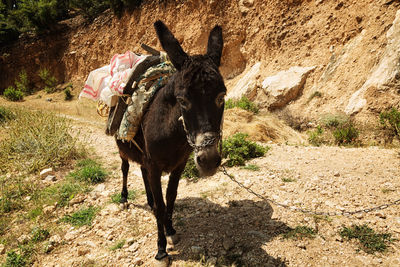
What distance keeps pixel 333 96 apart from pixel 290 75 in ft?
7.59

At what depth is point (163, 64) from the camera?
282cm

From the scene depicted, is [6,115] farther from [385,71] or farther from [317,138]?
[385,71]

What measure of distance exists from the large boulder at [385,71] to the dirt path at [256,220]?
290 cm

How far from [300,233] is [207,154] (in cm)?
181

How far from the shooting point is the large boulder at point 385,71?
6.67 m

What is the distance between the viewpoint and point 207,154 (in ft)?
5.74

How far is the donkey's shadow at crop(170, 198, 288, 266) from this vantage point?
8.11 feet

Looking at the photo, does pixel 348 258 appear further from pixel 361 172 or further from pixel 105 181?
pixel 105 181

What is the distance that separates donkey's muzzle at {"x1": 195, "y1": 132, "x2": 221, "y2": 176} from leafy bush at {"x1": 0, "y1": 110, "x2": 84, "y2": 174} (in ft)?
16.2

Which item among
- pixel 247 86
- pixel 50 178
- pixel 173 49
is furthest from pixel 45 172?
pixel 247 86

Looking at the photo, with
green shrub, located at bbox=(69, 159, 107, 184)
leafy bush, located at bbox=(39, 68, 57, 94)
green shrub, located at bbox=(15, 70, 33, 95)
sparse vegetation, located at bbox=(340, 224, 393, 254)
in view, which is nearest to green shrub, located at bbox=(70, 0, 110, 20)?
leafy bush, located at bbox=(39, 68, 57, 94)

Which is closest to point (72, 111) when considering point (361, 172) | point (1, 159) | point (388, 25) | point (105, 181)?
point (1, 159)

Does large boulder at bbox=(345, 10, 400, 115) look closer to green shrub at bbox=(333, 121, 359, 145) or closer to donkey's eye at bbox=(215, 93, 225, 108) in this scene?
green shrub at bbox=(333, 121, 359, 145)

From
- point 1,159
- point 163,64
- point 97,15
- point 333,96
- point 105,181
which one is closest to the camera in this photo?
point 163,64
